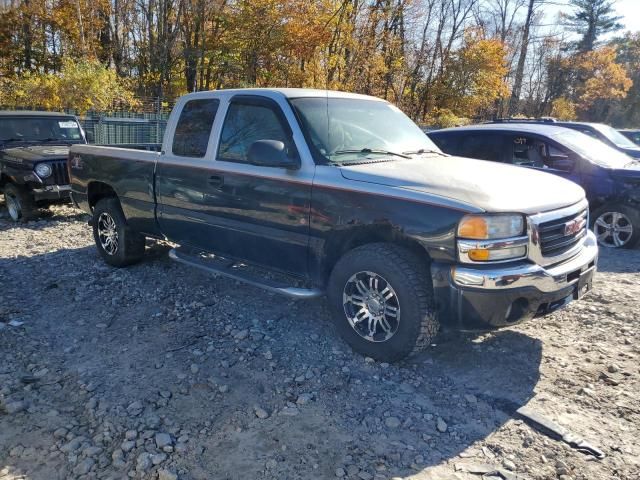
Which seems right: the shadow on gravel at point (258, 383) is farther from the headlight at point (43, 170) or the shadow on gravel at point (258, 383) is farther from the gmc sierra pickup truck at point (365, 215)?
the headlight at point (43, 170)

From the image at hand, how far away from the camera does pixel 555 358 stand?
4.04m

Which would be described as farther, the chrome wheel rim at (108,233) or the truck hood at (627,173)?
the truck hood at (627,173)

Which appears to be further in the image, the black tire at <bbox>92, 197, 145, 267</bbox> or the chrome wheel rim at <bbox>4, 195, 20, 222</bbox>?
the chrome wheel rim at <bbox>4, 195, 20, 222</bbox>

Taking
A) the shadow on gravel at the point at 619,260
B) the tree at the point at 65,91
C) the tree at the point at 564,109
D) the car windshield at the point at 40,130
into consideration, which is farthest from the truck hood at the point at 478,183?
the tree at the point at 564,109

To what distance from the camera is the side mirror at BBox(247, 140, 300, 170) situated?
397 cm

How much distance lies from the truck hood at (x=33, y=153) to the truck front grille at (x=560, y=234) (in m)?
7.31

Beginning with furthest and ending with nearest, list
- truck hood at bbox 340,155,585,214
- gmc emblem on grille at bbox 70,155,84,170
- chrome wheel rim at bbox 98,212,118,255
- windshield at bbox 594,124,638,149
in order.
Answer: windshield at bbox 594,124,638,149 → gmc emblem on grille at bbox 70,155,84,170 → chrome wheel rim at bbox 98,212,118,255 → truck hood at bbox 340,155,585,214

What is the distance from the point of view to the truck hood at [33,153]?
26.3ft

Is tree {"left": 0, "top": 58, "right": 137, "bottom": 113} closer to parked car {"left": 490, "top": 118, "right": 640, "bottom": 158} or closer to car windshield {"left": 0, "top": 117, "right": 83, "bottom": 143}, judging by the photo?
car windshield {"left": 0, "top": 117, "right": 83, "bottom": 143}

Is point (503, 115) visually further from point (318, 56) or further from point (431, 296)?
point (431, 296)

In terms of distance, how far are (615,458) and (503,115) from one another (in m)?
40.1

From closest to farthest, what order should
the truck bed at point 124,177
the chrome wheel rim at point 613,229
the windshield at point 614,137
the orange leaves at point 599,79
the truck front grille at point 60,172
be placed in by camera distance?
1. the truck bed at point 124,177
2. the chrome wheel rim at point 613,229
3. the truck front grille at point 60,172
4. the windshield at point 614,137
5. the orange leaves at point 599,79

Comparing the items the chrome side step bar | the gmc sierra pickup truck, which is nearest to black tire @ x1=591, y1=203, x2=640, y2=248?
the gmc sierra pickup truck

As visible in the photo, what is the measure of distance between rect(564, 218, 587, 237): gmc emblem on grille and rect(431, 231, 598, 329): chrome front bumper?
0.37 meters
